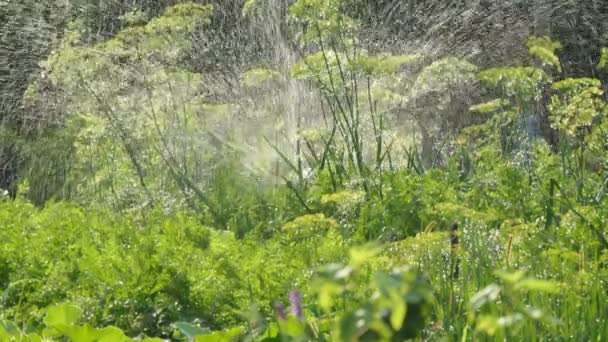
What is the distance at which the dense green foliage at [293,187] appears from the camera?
7.63ft

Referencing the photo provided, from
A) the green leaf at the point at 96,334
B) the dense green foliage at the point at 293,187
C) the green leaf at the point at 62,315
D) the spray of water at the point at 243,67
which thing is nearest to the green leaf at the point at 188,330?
the dense green foliage at the point at 293,187

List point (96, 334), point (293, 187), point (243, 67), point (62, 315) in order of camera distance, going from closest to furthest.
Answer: point (96, 334) → point (62, 315) → point (293, 187) → point (243, 67)

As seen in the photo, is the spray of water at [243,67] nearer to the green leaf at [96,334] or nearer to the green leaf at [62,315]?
the green leaf at [62,315]

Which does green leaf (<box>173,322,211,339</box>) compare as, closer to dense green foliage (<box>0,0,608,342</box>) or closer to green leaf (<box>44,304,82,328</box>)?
dense green foliage (<box>0,0,608,342</box>)

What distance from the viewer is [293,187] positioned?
16.3 feet

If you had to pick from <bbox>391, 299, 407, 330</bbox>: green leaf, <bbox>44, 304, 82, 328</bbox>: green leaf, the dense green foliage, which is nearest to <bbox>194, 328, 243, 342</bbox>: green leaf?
the dense green foliage

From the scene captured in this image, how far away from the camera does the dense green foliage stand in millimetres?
2326

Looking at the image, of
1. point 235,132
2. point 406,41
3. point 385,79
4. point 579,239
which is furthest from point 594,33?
point 579,239

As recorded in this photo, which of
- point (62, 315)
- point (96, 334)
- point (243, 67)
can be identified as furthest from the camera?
point (243, 67)

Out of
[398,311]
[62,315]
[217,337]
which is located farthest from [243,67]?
[398,311]

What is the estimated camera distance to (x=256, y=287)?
2.96 meters

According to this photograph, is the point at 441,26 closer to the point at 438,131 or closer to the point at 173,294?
the point at 438,131

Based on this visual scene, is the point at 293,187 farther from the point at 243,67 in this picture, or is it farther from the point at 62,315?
the point at 243,67

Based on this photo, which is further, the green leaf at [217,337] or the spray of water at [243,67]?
the spray of water at [243,67]
